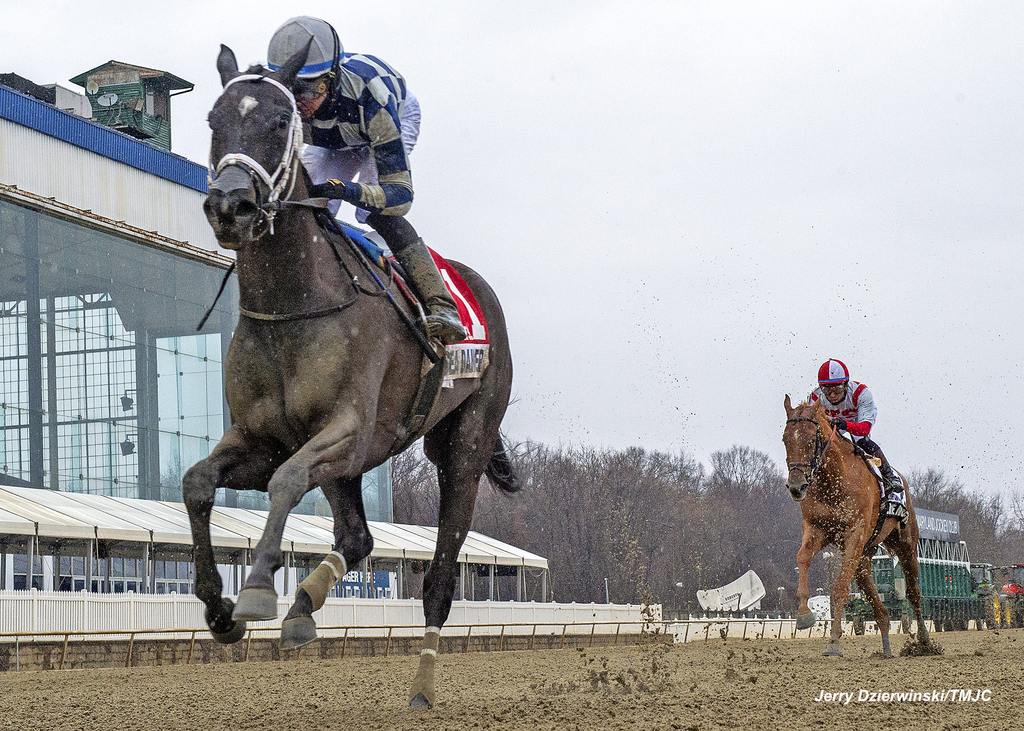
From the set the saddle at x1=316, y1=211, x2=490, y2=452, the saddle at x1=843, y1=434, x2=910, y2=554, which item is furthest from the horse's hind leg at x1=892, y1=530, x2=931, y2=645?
the saddle at x1=316, y1=211, x2=490, y2=452

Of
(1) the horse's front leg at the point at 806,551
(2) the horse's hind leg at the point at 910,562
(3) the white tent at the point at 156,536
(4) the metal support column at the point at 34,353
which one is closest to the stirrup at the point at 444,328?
(1) the horse's front leg at the point at 806,551

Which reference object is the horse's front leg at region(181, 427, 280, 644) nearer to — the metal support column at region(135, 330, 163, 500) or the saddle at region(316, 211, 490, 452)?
the saddle at region(316, 211, 490, 452)

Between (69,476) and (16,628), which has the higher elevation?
(69,476)

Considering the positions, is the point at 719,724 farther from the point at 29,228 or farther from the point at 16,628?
the point at 29,228

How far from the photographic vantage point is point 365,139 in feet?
26.0

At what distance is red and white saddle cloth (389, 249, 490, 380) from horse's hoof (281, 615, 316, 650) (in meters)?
2.09

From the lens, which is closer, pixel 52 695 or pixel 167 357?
pixel 52 695

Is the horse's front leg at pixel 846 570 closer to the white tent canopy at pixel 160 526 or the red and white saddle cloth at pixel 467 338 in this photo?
the red and white saddle cloth at pixel 467 338

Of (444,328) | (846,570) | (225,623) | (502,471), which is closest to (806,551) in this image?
(846,570)

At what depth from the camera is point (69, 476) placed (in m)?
31.8

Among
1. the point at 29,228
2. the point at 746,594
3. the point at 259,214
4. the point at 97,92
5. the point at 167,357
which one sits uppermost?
the point at 97,92

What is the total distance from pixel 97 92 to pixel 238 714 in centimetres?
3704

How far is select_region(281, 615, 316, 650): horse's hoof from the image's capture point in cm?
623

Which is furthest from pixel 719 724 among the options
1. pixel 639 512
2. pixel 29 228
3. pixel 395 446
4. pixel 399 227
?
pixel 639 512
